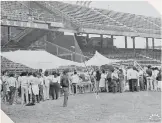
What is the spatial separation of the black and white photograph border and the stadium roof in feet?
0.09

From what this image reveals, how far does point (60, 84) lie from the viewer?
675 cm

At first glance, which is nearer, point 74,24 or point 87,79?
point 87,79

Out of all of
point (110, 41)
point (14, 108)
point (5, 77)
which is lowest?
point (14, 108)

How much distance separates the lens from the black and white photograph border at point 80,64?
5340 millimetres

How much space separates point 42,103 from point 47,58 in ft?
6.44

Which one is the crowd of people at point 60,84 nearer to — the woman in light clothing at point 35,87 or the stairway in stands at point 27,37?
the woman in light clothing at point 35,87

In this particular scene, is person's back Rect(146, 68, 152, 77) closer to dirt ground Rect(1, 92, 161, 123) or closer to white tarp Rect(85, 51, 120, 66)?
white tarp Rect(85, 51, 120, 66)

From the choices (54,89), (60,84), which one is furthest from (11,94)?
(60,84)

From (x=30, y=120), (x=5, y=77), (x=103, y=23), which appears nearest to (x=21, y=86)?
(x=5, y=77)

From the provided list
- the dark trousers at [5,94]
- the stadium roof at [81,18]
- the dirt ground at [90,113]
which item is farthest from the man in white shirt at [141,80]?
the dark trousers at [5,94]

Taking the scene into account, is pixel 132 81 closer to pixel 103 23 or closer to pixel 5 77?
pixel 5 77

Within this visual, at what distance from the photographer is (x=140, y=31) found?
7.64m

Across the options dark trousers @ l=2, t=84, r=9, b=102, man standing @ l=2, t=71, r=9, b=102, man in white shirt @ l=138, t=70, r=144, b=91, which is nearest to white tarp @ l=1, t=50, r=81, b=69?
man standing @ l=2, t=71, r=9, b=102

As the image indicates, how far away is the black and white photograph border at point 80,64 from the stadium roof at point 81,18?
3cm
